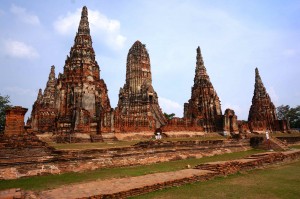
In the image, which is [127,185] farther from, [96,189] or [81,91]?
[81,91]

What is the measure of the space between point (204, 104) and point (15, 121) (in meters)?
30.6

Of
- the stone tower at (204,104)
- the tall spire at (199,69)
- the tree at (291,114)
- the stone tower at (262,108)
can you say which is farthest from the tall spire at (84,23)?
the tree at (291,114)

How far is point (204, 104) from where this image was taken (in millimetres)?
36594

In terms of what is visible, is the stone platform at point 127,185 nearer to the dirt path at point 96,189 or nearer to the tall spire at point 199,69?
the dirt path at point 96,189

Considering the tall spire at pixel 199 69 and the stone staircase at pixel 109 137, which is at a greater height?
the tall spire at pixel 199 69

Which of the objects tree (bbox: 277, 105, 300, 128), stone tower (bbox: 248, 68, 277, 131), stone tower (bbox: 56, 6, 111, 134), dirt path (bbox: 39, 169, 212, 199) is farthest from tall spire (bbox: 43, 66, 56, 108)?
tree (bbox: 277, 105, 300, 128)

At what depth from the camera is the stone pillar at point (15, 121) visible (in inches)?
348

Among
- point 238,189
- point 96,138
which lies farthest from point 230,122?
point 238,189

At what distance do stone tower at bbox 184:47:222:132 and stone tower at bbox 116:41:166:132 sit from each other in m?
5.24

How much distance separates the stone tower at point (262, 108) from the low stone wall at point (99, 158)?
32302 mm

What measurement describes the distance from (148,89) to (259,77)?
85.9 feet

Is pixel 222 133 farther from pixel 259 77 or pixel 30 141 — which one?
pixel 30 141

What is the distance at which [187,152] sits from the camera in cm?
1468

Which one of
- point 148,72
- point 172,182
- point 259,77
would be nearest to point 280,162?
point 172,182
